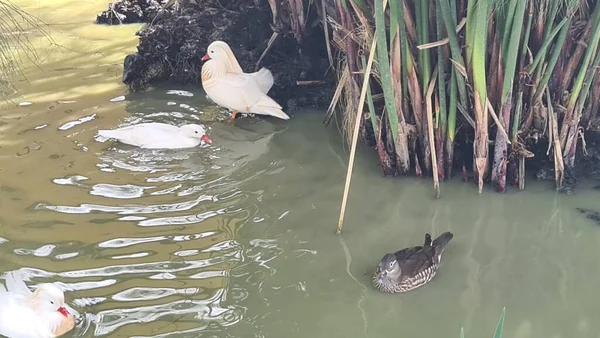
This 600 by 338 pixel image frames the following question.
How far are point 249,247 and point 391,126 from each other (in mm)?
1050

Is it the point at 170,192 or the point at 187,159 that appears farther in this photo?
the point at 187,159

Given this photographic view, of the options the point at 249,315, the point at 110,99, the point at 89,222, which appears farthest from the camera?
the point at 110,99

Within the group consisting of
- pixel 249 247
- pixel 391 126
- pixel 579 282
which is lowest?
pixel 579 282

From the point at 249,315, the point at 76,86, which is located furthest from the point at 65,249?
the point at 76,86

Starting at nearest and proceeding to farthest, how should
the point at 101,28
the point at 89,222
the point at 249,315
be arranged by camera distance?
the point at 249,315
the point at 89,222
the point at 101,28

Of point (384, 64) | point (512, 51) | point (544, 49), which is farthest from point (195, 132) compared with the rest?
point (544, 49)

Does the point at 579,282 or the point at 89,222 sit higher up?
the point at 89,222

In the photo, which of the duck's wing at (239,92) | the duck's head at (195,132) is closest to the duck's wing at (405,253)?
the duck's head at (195,132)

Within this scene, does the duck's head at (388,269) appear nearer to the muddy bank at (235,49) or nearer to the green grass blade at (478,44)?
the green grass blade at (478,44)

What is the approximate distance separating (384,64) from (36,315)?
202cm

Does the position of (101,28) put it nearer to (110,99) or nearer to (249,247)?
(110,99)

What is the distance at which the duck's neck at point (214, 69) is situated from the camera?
5.01 m

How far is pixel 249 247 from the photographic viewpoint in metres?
3.54

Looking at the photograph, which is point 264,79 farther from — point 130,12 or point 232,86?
point 130,12
